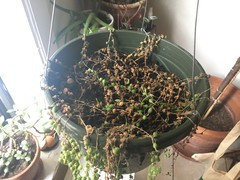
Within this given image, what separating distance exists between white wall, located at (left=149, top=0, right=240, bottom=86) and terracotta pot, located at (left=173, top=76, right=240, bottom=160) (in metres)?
0.12

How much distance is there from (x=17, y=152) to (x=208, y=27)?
1027 millimetres

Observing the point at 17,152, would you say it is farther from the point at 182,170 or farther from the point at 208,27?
the point at 208,27

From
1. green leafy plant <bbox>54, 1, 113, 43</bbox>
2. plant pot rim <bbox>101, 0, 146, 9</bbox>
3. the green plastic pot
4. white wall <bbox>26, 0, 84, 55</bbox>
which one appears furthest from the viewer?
plant pot rim <bbox>101, 0, 146, 9</bbox>

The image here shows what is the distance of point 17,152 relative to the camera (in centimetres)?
99

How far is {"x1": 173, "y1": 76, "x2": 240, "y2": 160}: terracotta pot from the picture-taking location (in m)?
1.21

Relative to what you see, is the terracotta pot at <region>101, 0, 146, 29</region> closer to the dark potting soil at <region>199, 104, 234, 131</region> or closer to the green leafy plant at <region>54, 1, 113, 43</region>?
the green leafy plant at <region>54, 1, 113, 43</region>

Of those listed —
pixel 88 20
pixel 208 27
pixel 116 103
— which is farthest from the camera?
pixel 208 27

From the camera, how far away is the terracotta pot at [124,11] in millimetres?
1281

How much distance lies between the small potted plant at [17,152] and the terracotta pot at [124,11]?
25.0 inches

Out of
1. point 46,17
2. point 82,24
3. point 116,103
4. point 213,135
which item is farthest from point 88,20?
point 213,135

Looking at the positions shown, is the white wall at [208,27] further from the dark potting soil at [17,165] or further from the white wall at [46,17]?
the dark potting soil at [17,165]

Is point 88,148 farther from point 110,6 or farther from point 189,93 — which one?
point 110,6

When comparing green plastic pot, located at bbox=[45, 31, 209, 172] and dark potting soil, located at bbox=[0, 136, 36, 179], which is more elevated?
green plastic pot, located at bbox=[45, 31, 209, 172]

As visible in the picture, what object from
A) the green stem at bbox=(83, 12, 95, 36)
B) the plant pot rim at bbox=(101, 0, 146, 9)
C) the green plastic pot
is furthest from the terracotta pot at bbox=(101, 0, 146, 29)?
the green plastic pot
